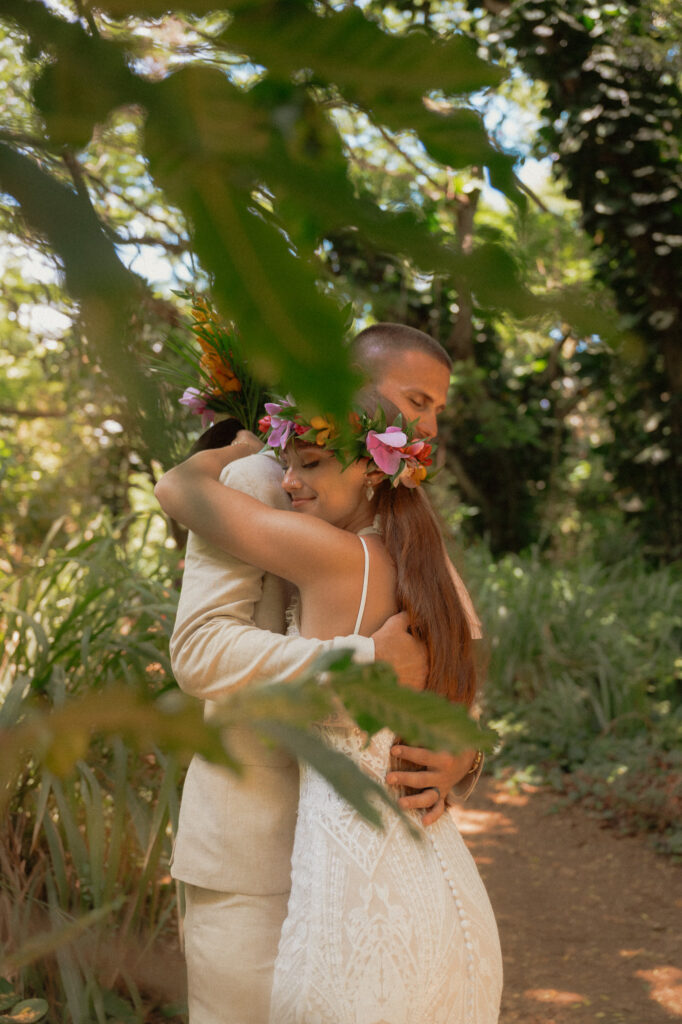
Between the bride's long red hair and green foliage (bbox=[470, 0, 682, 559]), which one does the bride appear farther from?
green foliage (bbox=[470, 0, 682, 559])

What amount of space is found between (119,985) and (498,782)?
294 centimetres

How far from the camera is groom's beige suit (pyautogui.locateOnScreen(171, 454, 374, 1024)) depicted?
1556 mm

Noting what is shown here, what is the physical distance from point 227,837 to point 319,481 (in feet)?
2.07

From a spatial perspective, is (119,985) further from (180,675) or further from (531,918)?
(531,918)

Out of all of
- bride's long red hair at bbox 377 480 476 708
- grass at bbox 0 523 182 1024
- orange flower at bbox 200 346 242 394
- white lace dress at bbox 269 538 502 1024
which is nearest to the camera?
orange flower at bbox 200 346 242 394

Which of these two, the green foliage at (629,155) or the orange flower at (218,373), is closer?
the orange flower at (218,373)

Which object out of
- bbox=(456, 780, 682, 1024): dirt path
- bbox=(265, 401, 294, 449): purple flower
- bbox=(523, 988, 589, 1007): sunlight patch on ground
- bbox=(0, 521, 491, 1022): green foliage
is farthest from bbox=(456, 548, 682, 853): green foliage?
bbox=(265, 401, 294, 449): purple flower

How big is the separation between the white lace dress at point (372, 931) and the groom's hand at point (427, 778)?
0.12 feet

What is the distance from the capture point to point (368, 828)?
144 centimetres

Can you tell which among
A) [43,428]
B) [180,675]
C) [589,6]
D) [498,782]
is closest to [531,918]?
[498,782]

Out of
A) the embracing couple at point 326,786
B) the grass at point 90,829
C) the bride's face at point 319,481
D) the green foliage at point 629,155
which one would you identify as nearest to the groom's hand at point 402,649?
the embracing couple at point 326,786

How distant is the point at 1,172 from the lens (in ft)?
1.13

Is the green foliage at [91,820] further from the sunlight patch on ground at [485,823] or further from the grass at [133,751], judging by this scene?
the sunlight patch on ground at [485,823]

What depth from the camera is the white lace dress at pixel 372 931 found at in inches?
56.9
